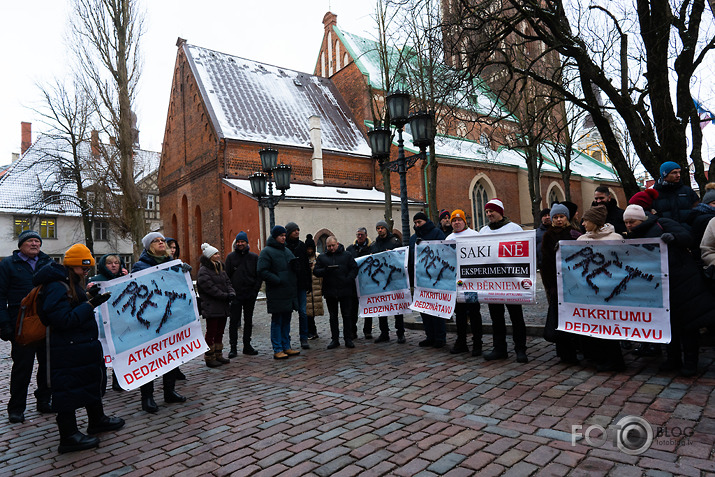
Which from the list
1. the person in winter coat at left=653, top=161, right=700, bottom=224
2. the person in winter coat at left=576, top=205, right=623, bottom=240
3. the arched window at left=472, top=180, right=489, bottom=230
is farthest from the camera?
the arched window at left=472, top=180, right=489, bottom=230

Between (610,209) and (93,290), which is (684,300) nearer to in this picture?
(610,209)

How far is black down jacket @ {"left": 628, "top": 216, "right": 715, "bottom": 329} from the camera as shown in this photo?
467cm

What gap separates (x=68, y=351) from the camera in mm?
3906

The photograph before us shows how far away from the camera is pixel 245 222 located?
2225cm

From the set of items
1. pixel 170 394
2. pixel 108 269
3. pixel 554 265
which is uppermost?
pixel 108 269

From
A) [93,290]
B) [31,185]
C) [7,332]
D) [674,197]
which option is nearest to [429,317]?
[674,197]

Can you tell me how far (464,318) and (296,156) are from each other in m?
21.9

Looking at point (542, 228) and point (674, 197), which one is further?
point (542, 228)

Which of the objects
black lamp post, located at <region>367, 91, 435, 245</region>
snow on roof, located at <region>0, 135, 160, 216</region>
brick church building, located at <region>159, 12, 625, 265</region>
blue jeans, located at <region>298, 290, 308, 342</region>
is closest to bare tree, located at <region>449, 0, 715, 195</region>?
black lamp post, located at <region>367, 91, 435, 245</region>

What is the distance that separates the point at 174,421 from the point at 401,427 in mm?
2257

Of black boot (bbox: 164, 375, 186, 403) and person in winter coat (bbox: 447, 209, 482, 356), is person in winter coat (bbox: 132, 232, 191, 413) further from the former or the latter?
person in winter coat (bbox: 447, 209, 482, 356)

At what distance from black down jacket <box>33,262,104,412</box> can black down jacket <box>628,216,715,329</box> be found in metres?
5.71

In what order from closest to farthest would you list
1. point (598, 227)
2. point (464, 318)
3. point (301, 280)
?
point (598, 227) < point (464, 318) < point (301, 280)

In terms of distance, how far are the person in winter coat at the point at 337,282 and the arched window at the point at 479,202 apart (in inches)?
905
